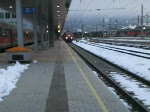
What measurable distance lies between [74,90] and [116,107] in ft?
8.96

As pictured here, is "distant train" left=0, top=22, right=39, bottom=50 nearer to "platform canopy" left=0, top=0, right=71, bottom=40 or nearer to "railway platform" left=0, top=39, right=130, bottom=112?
"platform canopy" left=0, top=0, right=71, bottom=40

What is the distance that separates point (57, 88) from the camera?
11617mm

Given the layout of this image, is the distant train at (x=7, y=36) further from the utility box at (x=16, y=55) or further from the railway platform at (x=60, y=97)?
the railway platform at (x=60, y=97)

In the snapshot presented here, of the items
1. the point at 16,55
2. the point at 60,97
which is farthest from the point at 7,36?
the point at 60,97

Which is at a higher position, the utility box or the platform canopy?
the platform canopy

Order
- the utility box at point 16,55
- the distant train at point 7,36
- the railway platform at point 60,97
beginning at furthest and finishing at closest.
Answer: the distant train at point 7,36
the utility box at point 16,55
the railway platform at point 60,97

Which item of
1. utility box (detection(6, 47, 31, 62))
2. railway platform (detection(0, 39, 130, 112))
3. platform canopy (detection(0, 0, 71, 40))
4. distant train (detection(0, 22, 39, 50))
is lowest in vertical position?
railway platform (detection(0, 39, 130, 112))

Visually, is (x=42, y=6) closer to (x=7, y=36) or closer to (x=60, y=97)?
(x=7, y=36)

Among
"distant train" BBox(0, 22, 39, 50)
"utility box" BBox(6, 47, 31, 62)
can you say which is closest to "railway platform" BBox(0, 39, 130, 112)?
"utility box" BBox(6, 47, 31, 62)

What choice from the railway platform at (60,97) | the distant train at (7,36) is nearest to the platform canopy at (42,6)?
the distant train at (7,36)

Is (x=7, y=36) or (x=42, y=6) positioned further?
(x=42, y=6)

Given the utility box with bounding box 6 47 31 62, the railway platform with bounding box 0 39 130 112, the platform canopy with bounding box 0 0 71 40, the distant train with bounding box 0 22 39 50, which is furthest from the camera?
the distant train with bounding box 0 22 39 50

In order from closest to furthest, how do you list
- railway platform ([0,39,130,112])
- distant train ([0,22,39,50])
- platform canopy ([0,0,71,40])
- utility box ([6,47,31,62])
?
1. railway platform ([0,39,130,112])
2. utility box ([6,47,31,62])
3. platform canopy ([0,0,71,40])
4. distant train ([0,22,39,50])

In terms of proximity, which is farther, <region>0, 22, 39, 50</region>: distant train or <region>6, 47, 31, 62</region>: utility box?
<region>0, 22, 39, 50</region>: distant train
